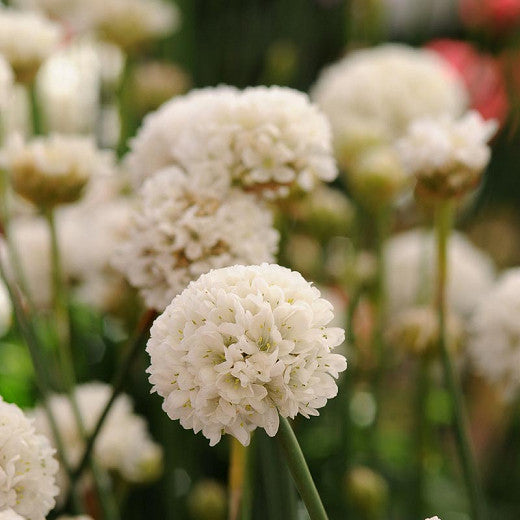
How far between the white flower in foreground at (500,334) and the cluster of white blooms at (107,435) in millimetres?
190

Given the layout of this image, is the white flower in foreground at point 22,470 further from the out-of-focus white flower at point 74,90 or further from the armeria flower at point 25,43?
the out-of-focus white flower at point 74,90

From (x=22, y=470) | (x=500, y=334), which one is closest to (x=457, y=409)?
(x=500, y=334)

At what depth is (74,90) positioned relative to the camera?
93 cm

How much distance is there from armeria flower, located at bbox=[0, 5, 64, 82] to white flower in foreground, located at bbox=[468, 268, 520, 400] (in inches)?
11.2

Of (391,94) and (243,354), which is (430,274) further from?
(243,354)

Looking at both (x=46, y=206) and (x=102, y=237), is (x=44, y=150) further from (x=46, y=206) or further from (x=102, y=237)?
(x=102, y=237)

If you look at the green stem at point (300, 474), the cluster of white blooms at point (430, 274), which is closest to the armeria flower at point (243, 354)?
the green stem at point (300, 474)

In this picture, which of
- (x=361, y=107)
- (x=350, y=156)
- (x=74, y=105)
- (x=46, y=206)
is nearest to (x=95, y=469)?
(x=46, y=206)

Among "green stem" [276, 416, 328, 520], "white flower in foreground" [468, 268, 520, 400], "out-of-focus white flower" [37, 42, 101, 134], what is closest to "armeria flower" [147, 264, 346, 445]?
"green stem" [276, 416, 328, 520]

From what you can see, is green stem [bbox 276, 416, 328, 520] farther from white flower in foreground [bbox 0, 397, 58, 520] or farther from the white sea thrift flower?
the white sea thrift flower

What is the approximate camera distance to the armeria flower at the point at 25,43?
0.51 meters

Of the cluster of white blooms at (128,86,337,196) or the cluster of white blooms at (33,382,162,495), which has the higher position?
the cluster of white blooms at (128,86,337,196)

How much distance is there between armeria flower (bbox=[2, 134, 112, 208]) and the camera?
0.44m

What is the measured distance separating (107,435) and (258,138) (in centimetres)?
20
